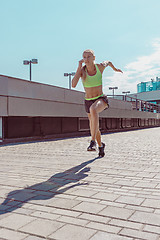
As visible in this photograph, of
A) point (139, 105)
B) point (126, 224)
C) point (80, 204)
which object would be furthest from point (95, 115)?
point (139, 105)

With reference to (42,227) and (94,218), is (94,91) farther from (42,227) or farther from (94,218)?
(42,227)

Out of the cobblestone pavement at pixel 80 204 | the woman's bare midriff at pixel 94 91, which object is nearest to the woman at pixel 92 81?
the woman's bare midriff at pixel 94 91

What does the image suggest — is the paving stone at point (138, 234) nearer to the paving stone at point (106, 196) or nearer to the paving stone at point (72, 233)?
the paving stone at point (72, 233)

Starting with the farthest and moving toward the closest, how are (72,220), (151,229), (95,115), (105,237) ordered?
(95,115), (72,220), (151,229), (105,237)

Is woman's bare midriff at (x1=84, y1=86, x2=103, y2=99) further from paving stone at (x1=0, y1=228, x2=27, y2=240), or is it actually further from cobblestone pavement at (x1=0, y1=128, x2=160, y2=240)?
paving stone at (x1=0, y1=228, x2=27, y2=240)

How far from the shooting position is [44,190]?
3.16 metres

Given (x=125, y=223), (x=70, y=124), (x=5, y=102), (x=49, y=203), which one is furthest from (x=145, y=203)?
(x=70, y=124)

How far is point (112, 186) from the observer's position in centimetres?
335

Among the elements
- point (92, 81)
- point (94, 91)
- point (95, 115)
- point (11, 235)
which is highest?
point (92, 81)

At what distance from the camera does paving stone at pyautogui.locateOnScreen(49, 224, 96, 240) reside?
1897 mm

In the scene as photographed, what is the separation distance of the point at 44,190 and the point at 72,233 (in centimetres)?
125

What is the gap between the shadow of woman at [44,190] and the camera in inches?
105

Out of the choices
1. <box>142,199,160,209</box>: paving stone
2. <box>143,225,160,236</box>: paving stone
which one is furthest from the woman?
<box>143,225,160,236</box>: paving stone

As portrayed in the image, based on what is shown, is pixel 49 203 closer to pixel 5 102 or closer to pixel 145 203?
pixel 145 203
